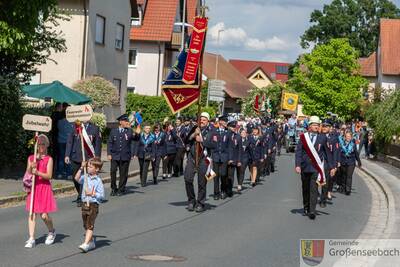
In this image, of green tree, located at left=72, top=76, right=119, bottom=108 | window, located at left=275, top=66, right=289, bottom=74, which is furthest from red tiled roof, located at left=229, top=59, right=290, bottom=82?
green tree, located at left=72, top=76, right=119, bottom=108

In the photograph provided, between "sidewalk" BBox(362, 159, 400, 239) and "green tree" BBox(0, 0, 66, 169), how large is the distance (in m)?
8.76

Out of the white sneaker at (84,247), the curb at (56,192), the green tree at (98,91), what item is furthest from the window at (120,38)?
the white sneaker at (84,247)

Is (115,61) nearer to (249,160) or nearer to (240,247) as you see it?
(249,160)

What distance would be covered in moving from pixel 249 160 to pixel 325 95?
5383cm

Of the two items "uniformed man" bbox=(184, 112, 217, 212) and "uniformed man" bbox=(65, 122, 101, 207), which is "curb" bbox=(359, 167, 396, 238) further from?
"uniformed man" bbox=(65, 122, 101, 207)

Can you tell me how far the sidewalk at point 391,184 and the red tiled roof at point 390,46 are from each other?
4360 centimetres

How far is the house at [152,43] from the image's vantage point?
52.5 meters

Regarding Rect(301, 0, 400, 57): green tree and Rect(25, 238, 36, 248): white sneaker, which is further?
Rect(301, 0, 400, 57): green tree

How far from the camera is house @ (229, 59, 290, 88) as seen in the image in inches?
5211

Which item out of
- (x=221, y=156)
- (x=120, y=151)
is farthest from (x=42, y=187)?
(x=221, y=156)

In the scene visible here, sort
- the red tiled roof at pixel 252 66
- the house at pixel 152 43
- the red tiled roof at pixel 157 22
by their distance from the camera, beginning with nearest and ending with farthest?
the red tiled roof at pixel 157 22
the house at pixel 152 43
the red tiled roof at pixel 252 66

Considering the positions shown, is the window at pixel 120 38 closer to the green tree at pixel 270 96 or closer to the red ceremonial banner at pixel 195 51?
the red ceremonial banner at pixel 195 51

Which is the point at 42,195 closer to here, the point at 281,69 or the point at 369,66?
the point at 369,66

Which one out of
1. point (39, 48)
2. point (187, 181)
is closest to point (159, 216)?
point (187, 181)
